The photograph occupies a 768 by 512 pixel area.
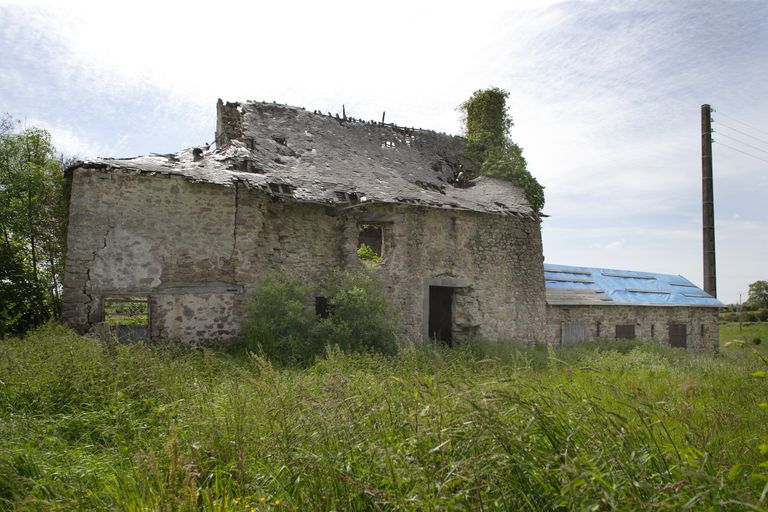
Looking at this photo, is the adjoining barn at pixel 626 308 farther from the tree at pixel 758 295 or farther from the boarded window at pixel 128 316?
the tree at pixel 758 295

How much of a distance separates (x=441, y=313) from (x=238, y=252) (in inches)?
274

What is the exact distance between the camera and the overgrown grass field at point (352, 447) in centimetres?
284

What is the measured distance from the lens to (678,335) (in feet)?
60.0

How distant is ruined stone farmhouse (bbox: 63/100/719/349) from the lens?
1030 cm

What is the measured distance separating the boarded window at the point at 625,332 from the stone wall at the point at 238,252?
3929mm

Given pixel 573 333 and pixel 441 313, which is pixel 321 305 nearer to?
pixel 441 313

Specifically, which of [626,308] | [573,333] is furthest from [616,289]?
[573,333]

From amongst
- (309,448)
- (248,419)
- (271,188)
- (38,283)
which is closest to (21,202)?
(38,283)

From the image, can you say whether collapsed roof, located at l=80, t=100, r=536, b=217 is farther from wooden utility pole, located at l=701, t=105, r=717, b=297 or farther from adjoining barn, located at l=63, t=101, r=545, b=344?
wooden utility pole, located at l=701, t=105, r=717, b=297

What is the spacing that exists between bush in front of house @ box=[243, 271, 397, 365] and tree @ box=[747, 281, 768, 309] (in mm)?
31859

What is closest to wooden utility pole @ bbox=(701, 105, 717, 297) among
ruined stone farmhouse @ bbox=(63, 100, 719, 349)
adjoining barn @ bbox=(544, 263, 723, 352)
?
adjoining barn @ bbox=(544, 263, 723, 352)

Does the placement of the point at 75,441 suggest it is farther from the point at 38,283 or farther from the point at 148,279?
the point at 38,283

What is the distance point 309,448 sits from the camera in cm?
368

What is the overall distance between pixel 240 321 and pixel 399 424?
8.02 metres
